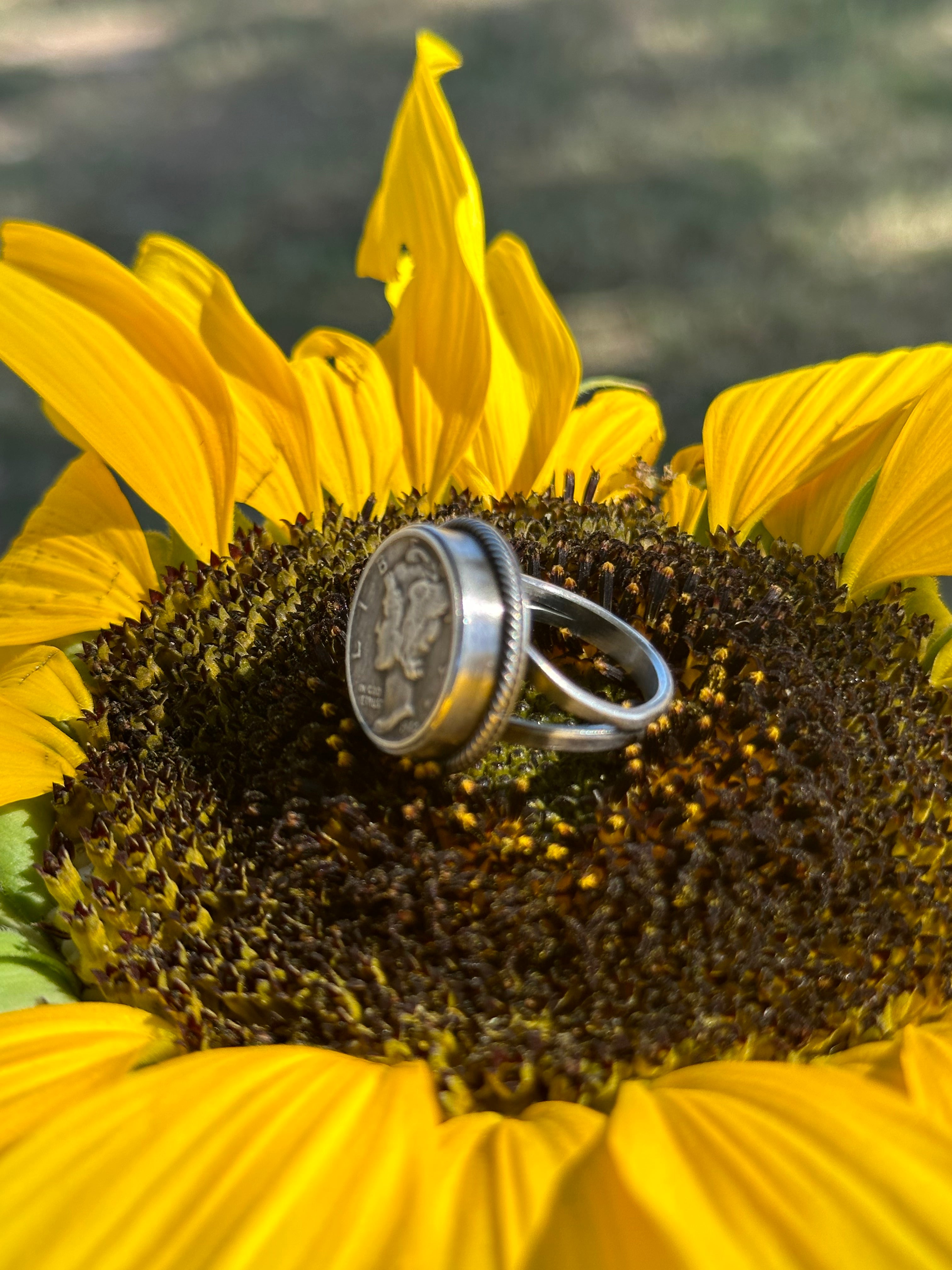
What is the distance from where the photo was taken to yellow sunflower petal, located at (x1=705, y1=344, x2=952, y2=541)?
73 centimetres

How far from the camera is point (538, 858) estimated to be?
0.52 m

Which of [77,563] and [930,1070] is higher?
[77,563]

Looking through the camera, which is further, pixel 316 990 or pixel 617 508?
pixel 617 508

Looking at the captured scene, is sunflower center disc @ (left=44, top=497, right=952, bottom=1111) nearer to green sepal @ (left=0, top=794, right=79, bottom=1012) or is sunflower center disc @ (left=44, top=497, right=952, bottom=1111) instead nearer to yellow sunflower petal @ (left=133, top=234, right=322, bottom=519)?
green sepal @ (left=0, top=794, right=79, bottom=1012)

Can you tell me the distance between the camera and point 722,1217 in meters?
0.37

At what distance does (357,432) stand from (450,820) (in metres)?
0.32

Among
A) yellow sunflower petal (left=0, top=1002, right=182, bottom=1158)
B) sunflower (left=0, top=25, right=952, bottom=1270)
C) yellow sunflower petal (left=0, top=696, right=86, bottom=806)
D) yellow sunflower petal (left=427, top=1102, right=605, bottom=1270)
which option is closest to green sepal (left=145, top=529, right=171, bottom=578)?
sunflower (left=0, top=25, right=952, bottom=1270)

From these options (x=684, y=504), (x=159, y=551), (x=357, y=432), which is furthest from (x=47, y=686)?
(x=684, y=504)

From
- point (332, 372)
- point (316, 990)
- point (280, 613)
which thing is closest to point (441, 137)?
point (332, 372)

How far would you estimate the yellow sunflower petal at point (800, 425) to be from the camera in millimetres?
731

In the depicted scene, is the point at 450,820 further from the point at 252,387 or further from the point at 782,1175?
the point at 252,387

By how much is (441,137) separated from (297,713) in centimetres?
35

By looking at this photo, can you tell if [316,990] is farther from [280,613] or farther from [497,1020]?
[280,613]

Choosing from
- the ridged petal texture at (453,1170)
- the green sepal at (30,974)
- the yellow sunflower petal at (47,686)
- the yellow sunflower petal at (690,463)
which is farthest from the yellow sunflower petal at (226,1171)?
the yellow sunflower petal at (690,463)
